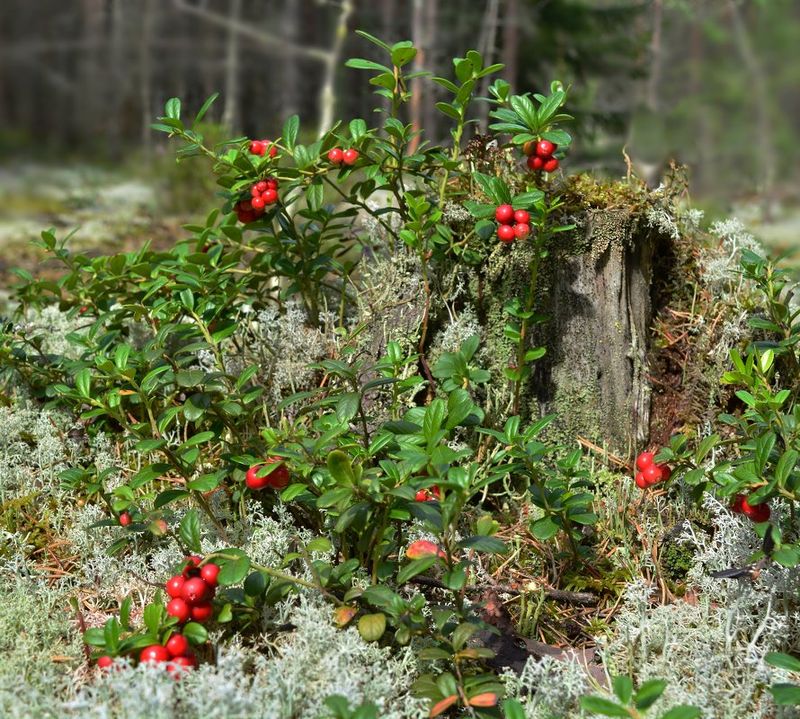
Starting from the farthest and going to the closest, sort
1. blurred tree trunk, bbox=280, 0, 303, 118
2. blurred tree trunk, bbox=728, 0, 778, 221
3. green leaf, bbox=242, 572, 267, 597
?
1. blurred tree trunk, bbox=728, 0, 778, 221
2. blurred tree trunk, bbox=280, 0, 303, 118
3. green leaf, bbox=242, 572, 267, 597

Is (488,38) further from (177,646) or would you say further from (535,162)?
(177,646)

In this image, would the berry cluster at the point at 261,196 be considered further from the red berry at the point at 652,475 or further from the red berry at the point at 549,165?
the red berry at the point at 652,475

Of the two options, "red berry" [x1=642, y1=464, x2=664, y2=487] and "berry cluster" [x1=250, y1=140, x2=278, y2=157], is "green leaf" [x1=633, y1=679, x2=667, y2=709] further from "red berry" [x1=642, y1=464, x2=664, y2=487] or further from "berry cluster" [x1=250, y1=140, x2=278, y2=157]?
"berry cluster" [x1=250, y1=140, x2=278, y2=157]

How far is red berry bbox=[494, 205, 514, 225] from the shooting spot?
2863mm

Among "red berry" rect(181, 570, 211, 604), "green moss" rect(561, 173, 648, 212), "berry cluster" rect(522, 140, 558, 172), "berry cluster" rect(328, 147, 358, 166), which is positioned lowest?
"red berry" rect(181, 570, 211, 604)

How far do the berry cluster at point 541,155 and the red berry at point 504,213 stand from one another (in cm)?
22

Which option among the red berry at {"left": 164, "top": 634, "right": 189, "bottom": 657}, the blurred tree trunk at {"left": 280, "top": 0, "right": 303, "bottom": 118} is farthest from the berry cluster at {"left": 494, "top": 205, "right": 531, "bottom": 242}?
the blurred tree trunk at {"left": 280, "top": 0, "right": 303, "bottom": 118}

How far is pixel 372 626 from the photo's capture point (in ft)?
7.51

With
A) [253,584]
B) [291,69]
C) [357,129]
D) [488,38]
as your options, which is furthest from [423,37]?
[253,584]

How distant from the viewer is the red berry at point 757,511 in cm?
247

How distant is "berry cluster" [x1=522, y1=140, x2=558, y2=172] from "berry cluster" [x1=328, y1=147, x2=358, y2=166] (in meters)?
0.70

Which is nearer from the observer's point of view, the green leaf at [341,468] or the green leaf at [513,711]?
the green leaf at [513,711]

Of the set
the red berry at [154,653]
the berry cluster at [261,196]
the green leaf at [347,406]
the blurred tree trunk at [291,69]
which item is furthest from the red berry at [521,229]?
the blurred tree trunk at [291,69]

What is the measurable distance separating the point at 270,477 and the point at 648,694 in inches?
53.3
